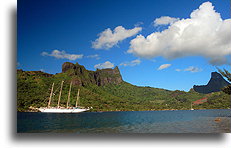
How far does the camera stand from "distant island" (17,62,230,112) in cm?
3459

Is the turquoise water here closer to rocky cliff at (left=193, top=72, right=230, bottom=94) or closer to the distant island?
rocky cliff at (left=193, top=72, right=230, bottom=94)

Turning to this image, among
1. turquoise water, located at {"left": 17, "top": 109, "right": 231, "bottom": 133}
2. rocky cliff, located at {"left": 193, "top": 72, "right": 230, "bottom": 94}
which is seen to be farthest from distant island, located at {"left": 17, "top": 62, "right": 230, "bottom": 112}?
turquoise water, located at {"left": 17, "top": 109, "right": 231, "bottom": 133}

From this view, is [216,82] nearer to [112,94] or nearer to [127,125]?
[112,94]

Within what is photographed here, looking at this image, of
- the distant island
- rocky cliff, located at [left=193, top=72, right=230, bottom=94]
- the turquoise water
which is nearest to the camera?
the turquoise water

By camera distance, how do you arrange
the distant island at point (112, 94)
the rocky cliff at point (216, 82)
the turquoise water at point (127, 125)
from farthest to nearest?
the distant island at point (112, 94) < the rocky cliff at point (216, 82) < the turquoise water at point (127, 125)

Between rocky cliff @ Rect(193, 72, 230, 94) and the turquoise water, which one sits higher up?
rocky cliff @ Rect(193, 72, 230, 94)

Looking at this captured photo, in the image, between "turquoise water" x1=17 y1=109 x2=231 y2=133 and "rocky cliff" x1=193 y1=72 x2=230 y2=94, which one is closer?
"turquoise water" x1=17 y1=109 x2=231 y2=133

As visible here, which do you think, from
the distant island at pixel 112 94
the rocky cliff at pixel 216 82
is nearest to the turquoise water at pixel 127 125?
the rocky cliff at pixel 216 82

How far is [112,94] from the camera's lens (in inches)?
2552

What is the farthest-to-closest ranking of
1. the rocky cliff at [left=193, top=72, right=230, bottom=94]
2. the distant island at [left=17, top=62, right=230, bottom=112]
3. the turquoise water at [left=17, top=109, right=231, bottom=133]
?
the distant island at [left=17, top=62, right=230, bottom=112], the rocky cliff at [left=193, top=72, right=230, bottom=94], the turquoise water at [left=17, top=109, right=231, bottom=133]

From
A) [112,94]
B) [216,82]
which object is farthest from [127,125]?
[112,94]

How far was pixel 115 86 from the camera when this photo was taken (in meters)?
66.1

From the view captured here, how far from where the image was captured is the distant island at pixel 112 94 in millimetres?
34594

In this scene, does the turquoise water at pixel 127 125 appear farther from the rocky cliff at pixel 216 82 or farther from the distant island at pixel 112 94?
the distant island at pixel 112 94
